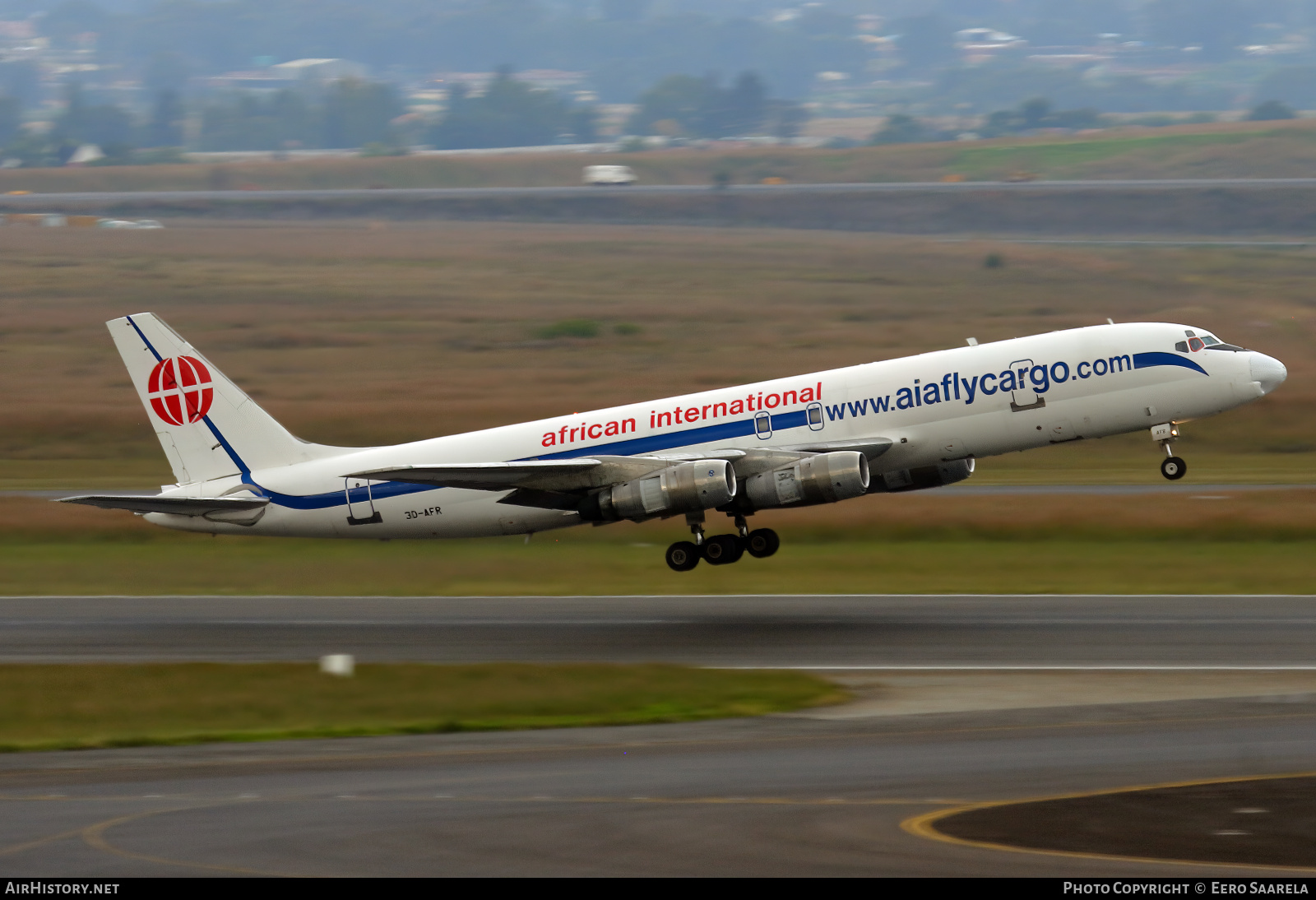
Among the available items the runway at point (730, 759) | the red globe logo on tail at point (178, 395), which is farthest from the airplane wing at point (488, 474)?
the red globe logo on tail at point (178, 395)

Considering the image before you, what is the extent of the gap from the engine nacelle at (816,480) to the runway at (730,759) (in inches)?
119

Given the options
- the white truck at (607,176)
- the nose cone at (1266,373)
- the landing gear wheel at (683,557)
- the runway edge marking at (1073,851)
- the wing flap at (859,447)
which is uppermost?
the white truck at (607,176)

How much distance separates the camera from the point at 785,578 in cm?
4531

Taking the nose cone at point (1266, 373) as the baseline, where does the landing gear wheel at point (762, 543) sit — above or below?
below

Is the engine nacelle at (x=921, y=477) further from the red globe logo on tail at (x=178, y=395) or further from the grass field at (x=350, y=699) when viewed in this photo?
the red globe logo on tail at (x=178, y=395)

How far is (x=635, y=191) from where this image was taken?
5586 inches

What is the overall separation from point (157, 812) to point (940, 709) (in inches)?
514

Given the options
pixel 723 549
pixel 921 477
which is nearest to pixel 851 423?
pixel 921 477

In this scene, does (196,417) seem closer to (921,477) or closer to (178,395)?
(178,395)

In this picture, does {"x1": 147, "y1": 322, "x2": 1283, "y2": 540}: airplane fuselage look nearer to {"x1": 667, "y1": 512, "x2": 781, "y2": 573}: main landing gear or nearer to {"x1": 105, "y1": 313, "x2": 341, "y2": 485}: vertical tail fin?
{"x1": 105, "y1": 313, "x2": 341, "y2": 485}: vertical tail fin

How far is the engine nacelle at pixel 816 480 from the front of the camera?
36969 millimetres

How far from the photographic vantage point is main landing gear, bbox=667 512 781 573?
40656mm

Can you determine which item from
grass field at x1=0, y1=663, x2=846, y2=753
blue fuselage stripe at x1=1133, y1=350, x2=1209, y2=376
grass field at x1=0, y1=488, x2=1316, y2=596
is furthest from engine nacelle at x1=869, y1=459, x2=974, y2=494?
grass field at x1=0, y1=663, x2=846, y2=753

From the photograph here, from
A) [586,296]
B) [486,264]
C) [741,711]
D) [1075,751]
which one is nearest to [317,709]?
[741,711]
